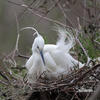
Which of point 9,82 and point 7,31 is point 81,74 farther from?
point 7,31

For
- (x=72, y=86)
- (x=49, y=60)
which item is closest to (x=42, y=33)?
(x=49, y=60)

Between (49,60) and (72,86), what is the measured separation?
24.5 inches

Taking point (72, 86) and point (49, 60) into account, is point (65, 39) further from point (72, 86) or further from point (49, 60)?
point (72, 86)

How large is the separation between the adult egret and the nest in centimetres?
23

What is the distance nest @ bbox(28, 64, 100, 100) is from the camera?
3705 millimetres

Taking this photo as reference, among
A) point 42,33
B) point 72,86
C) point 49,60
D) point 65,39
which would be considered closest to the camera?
point 72,86

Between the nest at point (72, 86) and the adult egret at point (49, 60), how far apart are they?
23 centimetres

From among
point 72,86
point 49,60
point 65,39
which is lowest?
point 72,86

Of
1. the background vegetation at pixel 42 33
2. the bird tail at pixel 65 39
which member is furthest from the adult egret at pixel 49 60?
the background vegetation at pixel 42 33

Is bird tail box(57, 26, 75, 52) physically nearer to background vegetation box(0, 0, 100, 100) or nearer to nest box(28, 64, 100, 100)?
background vegetation box(0, 0, 100, 100)

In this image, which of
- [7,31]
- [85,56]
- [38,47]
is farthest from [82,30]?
[7,31]

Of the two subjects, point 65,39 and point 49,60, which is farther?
point 65,39

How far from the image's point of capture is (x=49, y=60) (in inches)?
169

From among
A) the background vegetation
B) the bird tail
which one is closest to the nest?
the background vegetation
